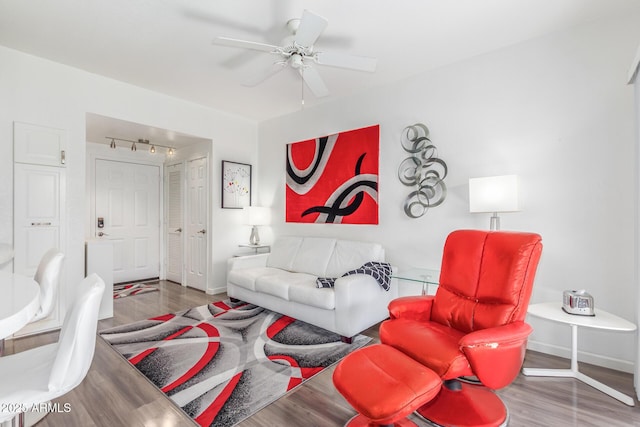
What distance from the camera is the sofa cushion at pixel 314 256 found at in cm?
365

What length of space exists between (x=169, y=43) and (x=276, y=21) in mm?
1030

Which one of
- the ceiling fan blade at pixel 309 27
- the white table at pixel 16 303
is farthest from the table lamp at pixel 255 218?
the white table at pixel 16 303

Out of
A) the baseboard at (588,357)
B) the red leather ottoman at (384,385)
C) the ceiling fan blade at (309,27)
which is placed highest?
the ceiling fan blade at (309,27)

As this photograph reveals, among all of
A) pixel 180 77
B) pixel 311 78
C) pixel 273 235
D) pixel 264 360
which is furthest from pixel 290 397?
pixel 180 77

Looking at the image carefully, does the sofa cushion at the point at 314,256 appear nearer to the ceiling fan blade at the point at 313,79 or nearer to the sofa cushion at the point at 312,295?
the sofa cushion at the point at 312,295

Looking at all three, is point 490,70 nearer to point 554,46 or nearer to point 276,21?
point 554,46

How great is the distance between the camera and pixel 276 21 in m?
2.39

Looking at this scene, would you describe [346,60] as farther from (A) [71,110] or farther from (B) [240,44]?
(A) [71,110]

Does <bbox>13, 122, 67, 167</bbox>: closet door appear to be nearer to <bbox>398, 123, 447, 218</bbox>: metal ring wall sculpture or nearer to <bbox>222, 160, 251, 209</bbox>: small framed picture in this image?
<bbox>222, 160, 251, 209</bbox>: small framed picture

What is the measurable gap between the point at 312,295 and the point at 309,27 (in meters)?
2.16

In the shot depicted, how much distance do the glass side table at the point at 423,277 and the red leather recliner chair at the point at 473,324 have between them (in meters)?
0.41

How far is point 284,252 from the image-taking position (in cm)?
408

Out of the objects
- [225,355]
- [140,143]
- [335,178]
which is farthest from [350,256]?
[140,143]

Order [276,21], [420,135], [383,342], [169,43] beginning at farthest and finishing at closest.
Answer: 1. [420,135]
2. [169,43]
3. [276,21]
4. [383,342]
